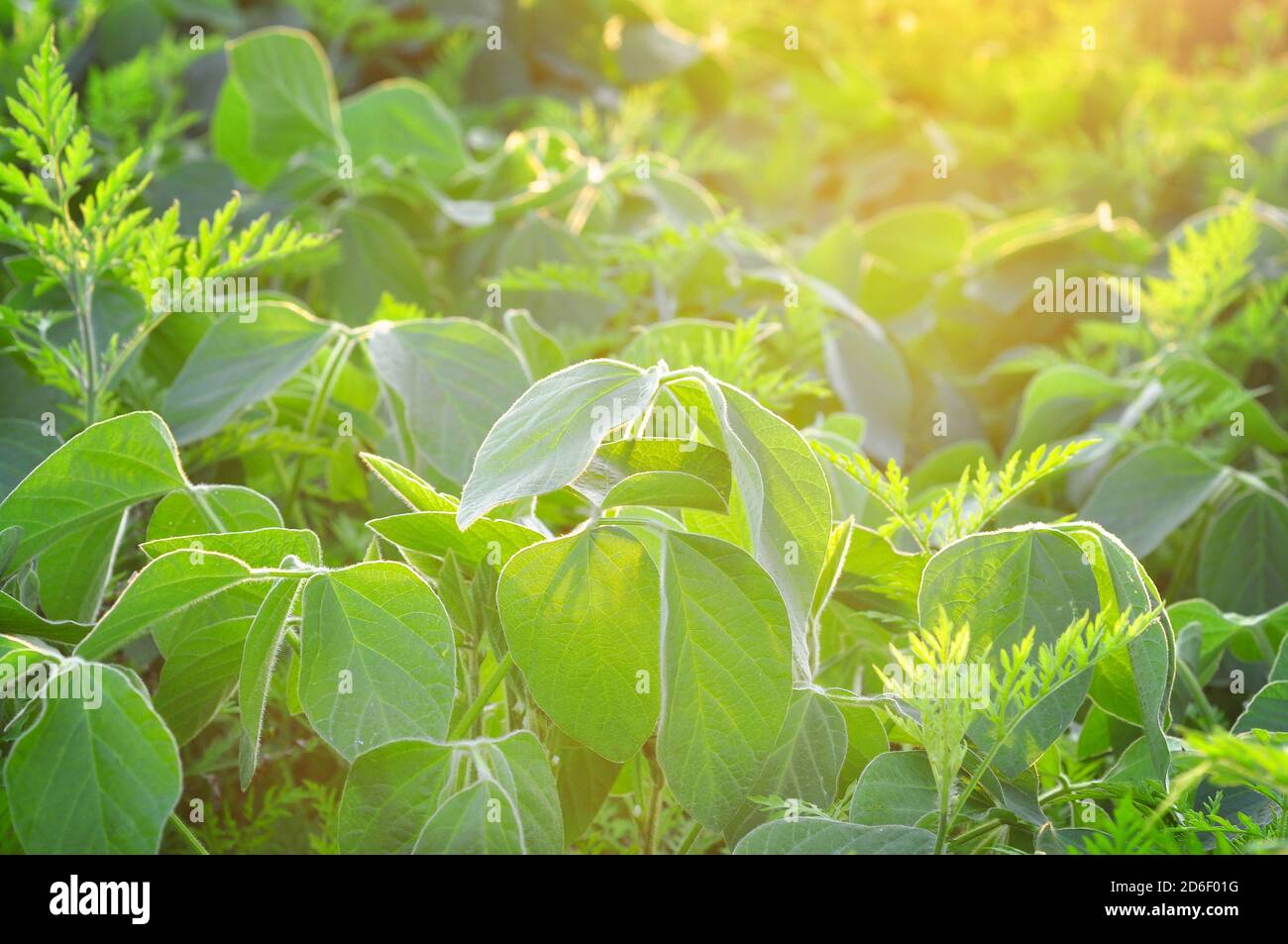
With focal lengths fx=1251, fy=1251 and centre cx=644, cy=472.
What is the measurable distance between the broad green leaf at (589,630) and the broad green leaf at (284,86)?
53 cm

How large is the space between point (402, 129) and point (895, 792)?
0.60 m

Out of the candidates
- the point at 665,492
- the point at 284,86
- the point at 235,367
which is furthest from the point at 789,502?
the point at 284,86

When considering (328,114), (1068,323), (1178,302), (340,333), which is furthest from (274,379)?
(1068,323)

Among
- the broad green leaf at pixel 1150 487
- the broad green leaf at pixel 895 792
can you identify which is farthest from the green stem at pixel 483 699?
the broad green leaf at pixel 1150 487

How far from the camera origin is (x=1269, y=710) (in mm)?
390

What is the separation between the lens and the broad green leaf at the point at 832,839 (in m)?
0.32

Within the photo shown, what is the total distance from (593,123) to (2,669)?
0.81m

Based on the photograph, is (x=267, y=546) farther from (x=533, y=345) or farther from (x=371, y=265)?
(x=371, y=265)

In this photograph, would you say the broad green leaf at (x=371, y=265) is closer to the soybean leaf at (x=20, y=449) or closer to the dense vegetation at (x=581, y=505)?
the dense vegetation at (x=581, y=505)

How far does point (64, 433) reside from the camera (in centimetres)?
51

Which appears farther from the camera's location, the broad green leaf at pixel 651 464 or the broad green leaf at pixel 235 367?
the broad green leaf at pixel 235 367

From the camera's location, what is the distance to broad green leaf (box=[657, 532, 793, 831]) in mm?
332
